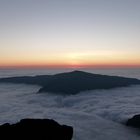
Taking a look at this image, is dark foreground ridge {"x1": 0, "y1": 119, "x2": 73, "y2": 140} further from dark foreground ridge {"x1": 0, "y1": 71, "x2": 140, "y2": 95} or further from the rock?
dark foreground ridge {"x1": 0, "y1": 71, "x2": 140, "y2": 95}

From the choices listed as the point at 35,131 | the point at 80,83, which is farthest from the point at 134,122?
the point at 80,83

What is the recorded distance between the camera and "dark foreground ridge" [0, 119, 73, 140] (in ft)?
71.3

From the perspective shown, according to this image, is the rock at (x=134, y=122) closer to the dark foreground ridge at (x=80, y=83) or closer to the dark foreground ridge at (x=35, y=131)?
the dark foreground ridge at (x=35, y=131)

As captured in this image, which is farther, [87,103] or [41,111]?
[87,103]

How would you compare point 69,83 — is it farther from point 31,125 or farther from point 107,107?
point 31,125

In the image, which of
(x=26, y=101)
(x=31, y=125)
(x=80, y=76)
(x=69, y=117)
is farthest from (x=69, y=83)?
(x=31, y=125)

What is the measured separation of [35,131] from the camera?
2239 centimetres

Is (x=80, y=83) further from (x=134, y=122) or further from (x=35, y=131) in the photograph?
(x=35, y=131)

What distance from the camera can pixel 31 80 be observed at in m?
96.2

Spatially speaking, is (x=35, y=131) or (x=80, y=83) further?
(x=80, y=83)

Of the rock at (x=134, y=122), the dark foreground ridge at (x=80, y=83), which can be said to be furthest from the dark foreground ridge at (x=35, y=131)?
the dark foreground ridge at (x=80, y=83)

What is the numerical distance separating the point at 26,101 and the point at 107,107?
1867cm

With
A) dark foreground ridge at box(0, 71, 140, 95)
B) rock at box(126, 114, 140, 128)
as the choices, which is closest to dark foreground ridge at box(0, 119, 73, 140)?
rock at box(126, 114, 140, 128)

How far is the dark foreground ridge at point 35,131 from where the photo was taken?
856 inches
